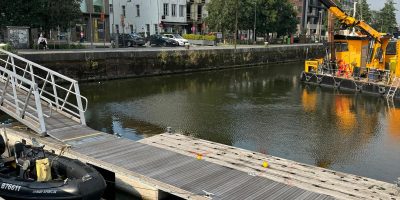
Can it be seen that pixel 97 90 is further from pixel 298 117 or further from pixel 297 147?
pixel 297 147

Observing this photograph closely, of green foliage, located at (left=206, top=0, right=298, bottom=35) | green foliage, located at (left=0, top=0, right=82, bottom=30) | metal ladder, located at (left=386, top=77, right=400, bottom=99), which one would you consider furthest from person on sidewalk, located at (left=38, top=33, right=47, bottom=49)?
green foliage, located at (left=206, top=0, right=298, bottom=35)

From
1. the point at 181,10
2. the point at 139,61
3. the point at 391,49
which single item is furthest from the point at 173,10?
the point at 391,49

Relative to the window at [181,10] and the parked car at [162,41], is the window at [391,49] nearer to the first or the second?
the parked car at [162,41]

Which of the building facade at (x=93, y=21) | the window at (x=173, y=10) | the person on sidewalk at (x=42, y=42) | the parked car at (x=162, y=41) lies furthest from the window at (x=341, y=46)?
the window at (x=173, y=10)

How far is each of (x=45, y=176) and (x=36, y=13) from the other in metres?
28.4

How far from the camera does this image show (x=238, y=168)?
10.7 meters

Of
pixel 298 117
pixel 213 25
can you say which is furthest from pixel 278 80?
pixel 213 25

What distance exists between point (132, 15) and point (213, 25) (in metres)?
13.1

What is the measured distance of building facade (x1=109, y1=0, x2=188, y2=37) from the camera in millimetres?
60500

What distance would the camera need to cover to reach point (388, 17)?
3521 inches

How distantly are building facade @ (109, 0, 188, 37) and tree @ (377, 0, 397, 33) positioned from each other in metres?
47.5

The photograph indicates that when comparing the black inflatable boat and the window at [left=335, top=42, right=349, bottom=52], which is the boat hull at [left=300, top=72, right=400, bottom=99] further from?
the black inflatable boat

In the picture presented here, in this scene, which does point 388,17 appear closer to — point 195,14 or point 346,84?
point 195,14

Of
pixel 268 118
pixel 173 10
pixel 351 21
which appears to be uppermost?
pixel 173 10
